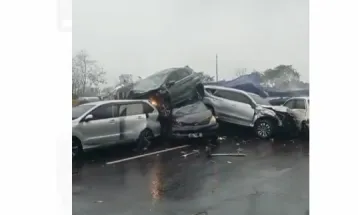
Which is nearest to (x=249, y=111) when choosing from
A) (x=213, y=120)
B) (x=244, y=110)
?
(x=244, y=110)

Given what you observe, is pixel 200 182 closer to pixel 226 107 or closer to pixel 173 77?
pixel 226 107

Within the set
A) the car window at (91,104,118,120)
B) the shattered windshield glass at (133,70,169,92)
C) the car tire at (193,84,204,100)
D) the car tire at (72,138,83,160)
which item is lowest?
the car tire at (72,138,83,160)

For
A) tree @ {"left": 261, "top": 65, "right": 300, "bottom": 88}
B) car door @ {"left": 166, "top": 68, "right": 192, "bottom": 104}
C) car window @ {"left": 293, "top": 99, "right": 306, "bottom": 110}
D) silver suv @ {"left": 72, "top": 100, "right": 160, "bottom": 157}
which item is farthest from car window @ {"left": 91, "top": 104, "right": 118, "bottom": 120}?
car window @ {"left": 293, "top": 99, "right": 306, "bottom": 110}

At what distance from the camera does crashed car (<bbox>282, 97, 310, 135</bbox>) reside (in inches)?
57.9

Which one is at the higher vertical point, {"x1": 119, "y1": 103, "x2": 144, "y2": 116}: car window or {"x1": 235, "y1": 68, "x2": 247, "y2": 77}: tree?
{"x1": 235, "y1": 68, "x2": 247, "y2": 77}: tree

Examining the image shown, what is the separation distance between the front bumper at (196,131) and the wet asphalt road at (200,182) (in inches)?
1.8

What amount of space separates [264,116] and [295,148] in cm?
18

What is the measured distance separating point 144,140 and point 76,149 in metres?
0.27

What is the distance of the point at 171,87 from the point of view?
4.82ft

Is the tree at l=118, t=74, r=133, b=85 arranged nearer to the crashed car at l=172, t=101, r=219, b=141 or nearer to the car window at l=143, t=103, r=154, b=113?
the car window at l=143, t=103, r=154, b=113

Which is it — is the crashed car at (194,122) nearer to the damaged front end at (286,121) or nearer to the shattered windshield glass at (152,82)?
the shattered windshield glass at (152,82)

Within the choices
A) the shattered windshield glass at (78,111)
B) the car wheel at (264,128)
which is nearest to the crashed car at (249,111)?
the car wheel at (264,128)

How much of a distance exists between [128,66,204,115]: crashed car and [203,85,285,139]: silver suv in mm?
62
